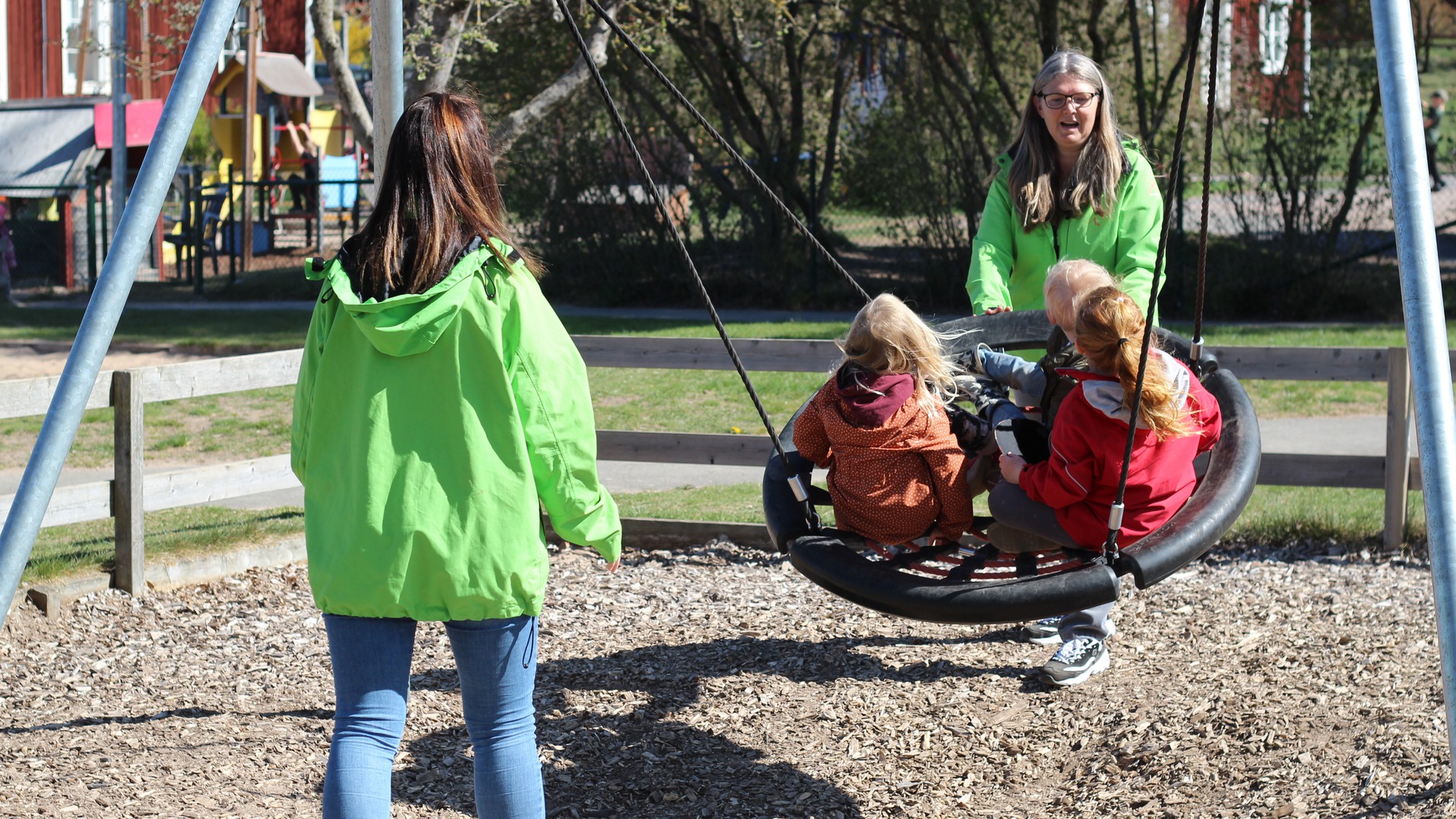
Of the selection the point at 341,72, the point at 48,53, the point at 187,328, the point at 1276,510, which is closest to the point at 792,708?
the point at 1276,510

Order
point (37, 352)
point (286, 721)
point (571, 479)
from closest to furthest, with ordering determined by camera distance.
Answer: point (571, 479) < point (286, 721) < point (37, 352)

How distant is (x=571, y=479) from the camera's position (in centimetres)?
253

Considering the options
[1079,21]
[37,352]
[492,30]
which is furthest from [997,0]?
[37,352]

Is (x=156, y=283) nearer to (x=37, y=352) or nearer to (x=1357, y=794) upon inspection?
(x=37, y=352)

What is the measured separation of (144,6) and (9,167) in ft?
20.7

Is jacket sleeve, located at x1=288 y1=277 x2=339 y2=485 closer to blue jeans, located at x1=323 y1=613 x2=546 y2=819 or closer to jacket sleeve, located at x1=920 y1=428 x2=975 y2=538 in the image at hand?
blue jeans, located at x1=323 y1=613 x2=546 y2=819

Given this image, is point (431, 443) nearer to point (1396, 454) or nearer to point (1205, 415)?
point (1205, 415)

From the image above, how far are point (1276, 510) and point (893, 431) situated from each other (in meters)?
3.48

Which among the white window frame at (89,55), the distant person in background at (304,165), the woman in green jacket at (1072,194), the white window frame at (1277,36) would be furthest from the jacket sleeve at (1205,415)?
the white window frame at (89,55)

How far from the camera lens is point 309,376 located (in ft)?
8.46

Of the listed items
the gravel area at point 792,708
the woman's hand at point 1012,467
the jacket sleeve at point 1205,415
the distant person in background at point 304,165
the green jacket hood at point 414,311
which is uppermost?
the distant person in background at point 304,165

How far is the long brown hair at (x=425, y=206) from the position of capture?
8.05 feet

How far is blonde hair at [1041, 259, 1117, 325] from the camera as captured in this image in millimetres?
3430

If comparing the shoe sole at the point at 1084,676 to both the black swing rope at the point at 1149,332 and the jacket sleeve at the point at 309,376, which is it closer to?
the black swing rope at the point at 1149,332
